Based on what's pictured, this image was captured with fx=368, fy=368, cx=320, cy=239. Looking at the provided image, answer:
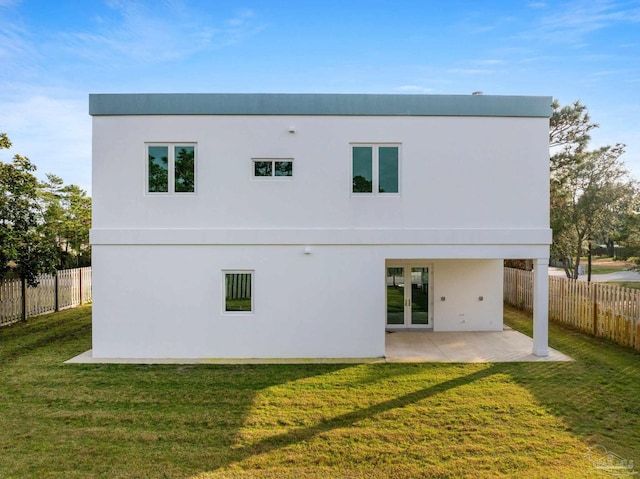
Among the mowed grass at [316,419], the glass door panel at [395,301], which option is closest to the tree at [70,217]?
the mowed grass at [316,419]

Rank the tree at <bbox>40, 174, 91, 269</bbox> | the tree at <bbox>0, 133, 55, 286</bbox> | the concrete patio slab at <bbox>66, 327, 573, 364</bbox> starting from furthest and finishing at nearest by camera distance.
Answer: the tree at <bbox>40, 174, 91, 269</bbox>
the tree at <bbox>0, 133, 55, 286</bbox>
the concrete patio slab at <bbox>66, 327, 573, 364</bbox>

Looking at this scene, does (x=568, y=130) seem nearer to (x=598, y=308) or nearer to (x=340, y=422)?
(x=598, y=308)

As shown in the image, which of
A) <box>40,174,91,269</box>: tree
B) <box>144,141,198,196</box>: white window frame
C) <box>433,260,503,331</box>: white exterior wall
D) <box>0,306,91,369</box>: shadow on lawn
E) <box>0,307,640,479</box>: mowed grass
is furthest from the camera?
<box>40,174,91,269</box>: tree

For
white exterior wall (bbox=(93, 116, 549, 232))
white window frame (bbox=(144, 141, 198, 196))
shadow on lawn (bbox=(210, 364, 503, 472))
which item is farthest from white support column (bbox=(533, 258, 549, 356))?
white window frame (bbox=(144, 141, 198, 196))

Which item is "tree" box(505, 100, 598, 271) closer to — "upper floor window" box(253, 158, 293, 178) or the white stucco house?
the white stucco house

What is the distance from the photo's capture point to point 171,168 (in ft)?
31.1

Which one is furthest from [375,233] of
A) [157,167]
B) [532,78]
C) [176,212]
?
[532,78]

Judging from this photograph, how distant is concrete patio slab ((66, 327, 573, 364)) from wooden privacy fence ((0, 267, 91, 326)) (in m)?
6.06

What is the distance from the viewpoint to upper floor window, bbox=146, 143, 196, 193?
9461 mm

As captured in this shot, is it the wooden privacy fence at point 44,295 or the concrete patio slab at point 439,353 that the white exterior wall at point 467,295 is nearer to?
the concrete patio slab at point 439,353

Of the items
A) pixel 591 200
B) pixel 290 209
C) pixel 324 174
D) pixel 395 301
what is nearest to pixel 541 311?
pixel 395 301

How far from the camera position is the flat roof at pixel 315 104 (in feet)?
30.6

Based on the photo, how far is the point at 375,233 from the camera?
368 inches

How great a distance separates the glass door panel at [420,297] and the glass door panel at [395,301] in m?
0.35
